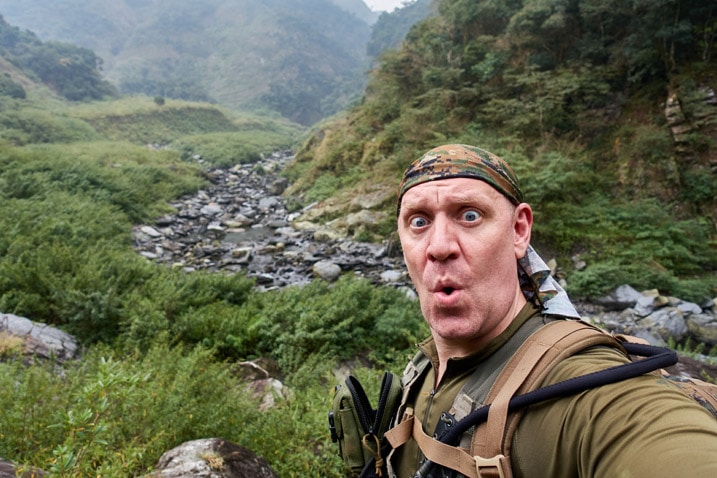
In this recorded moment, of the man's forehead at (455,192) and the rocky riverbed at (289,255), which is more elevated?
the man's forehead at (455,192)

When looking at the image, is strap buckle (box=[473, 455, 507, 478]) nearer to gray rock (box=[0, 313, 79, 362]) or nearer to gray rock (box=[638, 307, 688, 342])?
gray rock (box=[0, 313, 79, 362])

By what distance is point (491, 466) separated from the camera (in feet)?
2.89

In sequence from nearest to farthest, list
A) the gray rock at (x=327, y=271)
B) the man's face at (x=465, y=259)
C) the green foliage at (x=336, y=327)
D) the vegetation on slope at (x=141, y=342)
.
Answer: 1. the man's face at (x=465, y=259)
2. the vegetation on slope at (x=141, y=342)
3. the green foliage at (x=336, y=327)
4. the gray rock at (x=327, y=271)

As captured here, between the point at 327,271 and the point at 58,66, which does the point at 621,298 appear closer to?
the point at 327,271

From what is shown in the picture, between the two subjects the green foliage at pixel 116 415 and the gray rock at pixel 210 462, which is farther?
the gray rock at pixel 210 462

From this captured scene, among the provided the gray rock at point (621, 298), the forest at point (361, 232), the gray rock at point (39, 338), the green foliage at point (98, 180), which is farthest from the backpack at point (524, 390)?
the green foliage at point (98, 180)

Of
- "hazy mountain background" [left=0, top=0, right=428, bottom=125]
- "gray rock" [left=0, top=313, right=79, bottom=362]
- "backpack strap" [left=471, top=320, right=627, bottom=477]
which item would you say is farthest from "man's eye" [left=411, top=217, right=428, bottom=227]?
"hazy mountain background" [left=0, top=0, right=428, bottom=125]

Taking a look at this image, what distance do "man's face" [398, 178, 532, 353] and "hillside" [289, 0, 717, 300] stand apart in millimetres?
6976

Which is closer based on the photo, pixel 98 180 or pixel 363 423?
pixel 363 423

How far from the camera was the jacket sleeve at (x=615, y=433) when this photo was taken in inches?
27.7

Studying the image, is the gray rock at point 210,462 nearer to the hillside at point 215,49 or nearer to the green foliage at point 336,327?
the green foliage at point 336,327

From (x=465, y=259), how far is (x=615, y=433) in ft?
1.85

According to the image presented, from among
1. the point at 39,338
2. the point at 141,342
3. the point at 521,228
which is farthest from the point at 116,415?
the point at 39,338

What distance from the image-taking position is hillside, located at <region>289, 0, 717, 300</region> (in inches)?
312
